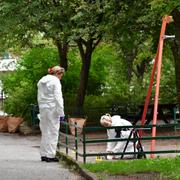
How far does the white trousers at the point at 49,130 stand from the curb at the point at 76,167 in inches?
14.3

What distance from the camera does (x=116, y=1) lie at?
19547mm

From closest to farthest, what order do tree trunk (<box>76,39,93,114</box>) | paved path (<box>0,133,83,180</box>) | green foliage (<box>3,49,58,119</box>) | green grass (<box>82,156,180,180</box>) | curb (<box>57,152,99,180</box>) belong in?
1. curb (<box>57,152,99,180</box>)
2. green grass (<box>82,156,180,180</box>)
3. paved path (<box>0,133,83,180</box>)
4. tree trunk (<box>76,39,93,114</box>)
5. green foliage (<box>3,49,58,119</box>)

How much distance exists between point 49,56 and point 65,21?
4651mm

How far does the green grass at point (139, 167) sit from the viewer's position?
31.6ft

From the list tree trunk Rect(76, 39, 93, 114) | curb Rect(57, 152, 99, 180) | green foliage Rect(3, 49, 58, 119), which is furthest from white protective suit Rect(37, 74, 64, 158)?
tree trunk Rect(76, 39, 93, 114)

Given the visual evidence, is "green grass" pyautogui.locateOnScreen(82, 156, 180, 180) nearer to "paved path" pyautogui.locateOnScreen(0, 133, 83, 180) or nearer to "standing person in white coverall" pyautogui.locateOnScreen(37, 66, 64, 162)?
"paved path" pyautogui.locateOnScreen(0, 133, 83, 180)

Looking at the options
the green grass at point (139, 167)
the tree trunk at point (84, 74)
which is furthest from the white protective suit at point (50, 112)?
the tree trunk at point (84, 74)

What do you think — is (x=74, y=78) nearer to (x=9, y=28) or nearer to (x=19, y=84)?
(x=19, y=84)

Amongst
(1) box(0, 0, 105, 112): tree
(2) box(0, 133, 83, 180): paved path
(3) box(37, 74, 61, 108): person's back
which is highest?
(1) box(0, 0, 105, 112): tree

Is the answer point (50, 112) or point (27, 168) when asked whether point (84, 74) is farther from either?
point (27, 168)

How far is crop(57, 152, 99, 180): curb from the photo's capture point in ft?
31.1

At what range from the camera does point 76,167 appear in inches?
433

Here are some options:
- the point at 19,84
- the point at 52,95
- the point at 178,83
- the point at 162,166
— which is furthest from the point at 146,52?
the point at 162,166

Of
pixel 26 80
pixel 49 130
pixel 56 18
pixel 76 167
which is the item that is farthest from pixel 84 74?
pixel 76 167
